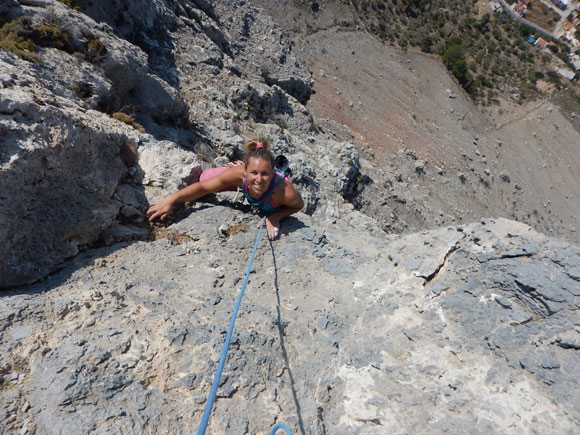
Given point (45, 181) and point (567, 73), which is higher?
point (567, 73)

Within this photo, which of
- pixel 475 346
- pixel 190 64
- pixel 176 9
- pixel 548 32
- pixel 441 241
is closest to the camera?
pixel 475 346

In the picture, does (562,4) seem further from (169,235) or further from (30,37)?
(169,235)

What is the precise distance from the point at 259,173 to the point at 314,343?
219cm

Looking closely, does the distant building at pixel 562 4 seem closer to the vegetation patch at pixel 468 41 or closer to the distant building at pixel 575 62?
the distant building at pixel 575 62

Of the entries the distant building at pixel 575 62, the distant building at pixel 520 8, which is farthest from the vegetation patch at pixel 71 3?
the distant building at pixel 520 8

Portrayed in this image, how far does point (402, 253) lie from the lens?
404 cm

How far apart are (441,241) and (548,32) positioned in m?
56.0

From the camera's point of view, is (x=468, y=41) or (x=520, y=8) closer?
(x=468, y=41)

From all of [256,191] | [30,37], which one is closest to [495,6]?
[256,191]

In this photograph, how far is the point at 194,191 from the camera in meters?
4.70

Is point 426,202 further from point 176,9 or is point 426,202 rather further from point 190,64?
point 176,9

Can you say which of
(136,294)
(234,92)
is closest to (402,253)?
(136,294)

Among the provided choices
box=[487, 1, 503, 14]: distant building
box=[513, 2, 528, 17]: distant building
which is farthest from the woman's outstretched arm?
box=[513, 2, 528, 17]: distant building

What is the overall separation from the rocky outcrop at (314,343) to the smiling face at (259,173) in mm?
1189
